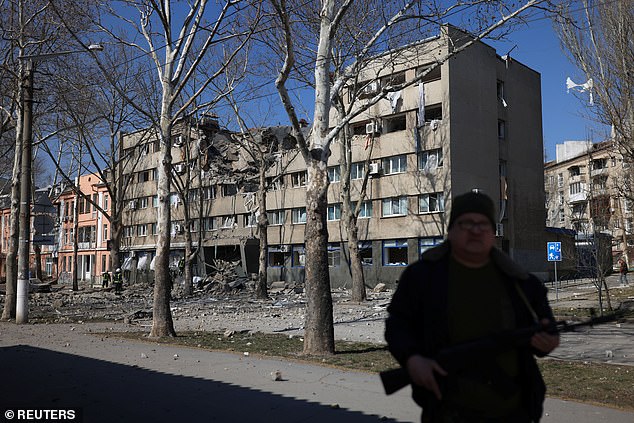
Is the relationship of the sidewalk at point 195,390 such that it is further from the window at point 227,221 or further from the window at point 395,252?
the window at point 227,221

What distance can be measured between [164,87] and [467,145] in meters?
27.2

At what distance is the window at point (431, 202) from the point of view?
124ft

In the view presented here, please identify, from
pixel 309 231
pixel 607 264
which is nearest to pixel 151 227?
pixel 607 264

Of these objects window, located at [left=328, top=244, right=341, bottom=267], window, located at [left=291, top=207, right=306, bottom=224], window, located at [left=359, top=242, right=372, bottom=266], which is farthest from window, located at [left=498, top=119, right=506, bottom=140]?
window, located at [left=291, top=207, right=306, bottom=224]

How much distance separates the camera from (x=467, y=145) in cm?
3828

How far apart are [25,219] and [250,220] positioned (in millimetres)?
32803

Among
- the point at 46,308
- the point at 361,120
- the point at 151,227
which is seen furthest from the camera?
the point at 151,227

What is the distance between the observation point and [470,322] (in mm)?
2877

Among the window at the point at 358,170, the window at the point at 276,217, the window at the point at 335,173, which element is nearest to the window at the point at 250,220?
the window at the point at 276,217

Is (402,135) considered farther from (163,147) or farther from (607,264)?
(163,147)

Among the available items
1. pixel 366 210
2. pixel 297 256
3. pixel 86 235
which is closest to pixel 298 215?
pixel 297 256

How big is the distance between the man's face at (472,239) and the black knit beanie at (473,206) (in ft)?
0.08

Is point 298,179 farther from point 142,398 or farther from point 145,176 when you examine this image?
point 142,398

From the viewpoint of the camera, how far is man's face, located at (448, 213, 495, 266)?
9.65ft
